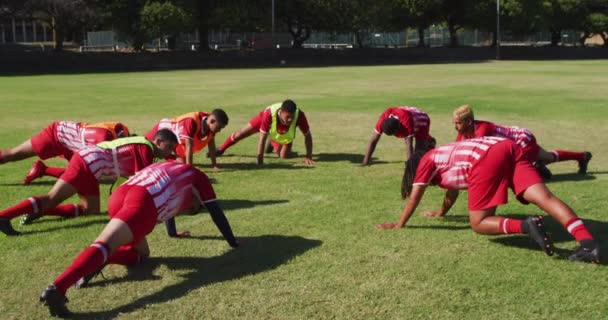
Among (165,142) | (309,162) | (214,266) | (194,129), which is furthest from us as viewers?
(309,162)

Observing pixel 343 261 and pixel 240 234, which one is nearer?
pixel 343 261

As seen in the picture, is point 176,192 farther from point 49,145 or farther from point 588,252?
point 49,145

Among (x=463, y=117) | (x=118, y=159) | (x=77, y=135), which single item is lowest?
(x=118, y=159)

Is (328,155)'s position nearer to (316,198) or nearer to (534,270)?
(316,198)

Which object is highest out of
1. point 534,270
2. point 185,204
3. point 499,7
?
point 499,7

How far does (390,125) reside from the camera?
35.2 feet

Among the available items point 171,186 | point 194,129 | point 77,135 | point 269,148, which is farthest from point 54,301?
point 269,148

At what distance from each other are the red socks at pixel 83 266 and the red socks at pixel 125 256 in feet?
2.38

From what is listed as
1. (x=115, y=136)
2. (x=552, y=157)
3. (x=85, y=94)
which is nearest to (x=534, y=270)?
(x=552, y=157)

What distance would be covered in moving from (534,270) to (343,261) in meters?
1.78

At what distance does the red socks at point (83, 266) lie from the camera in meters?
5.29

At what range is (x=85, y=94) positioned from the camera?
2714 centimetres

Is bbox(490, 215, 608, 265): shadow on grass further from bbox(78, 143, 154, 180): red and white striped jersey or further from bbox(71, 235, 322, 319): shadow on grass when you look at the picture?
bbox(78, 143, 154, 180): red and white striped jersey

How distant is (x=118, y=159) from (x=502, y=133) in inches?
207
